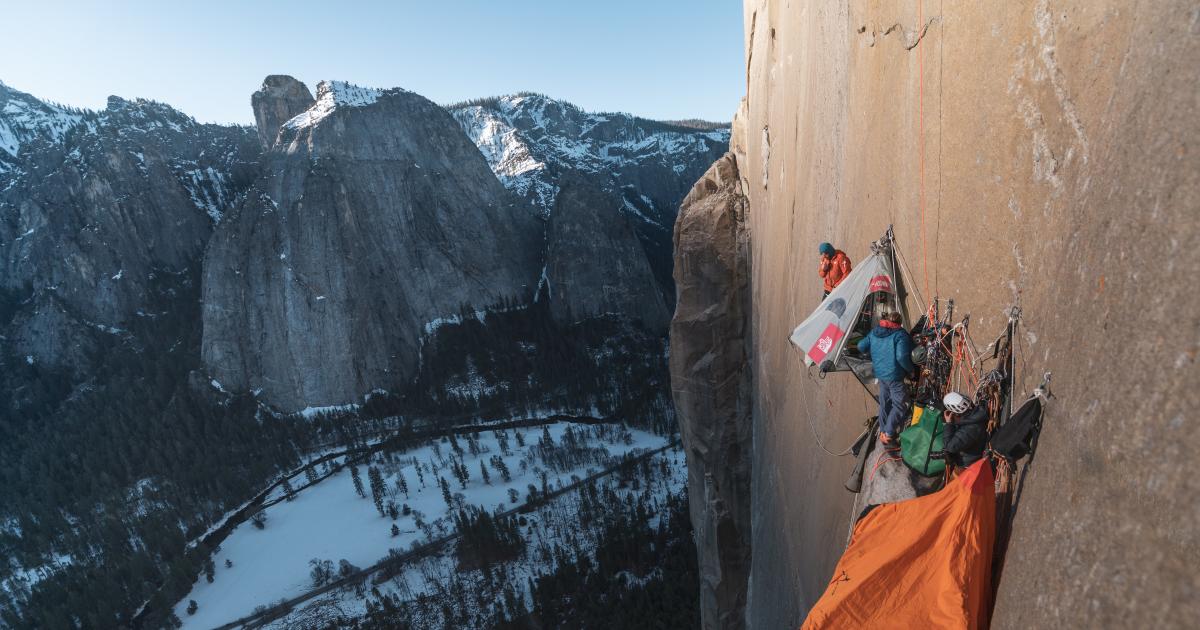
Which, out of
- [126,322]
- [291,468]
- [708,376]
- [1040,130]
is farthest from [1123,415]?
[126,322]

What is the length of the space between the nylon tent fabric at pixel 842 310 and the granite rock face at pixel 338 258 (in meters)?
74.3

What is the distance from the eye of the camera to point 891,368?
493 cm

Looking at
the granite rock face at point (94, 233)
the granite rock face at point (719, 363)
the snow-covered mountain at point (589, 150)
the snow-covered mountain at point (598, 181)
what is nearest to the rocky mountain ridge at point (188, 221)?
the granite rock face at point (94, 233)

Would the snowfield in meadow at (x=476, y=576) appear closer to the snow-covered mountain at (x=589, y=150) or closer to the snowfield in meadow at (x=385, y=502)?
the snowfield in meadow at (x=385, y=502)

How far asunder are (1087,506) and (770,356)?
358 inches

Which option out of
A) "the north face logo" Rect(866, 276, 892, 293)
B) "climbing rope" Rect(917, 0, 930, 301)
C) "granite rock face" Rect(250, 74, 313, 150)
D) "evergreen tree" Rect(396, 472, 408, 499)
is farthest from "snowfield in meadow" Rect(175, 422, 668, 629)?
"granite rock face" Rect(250, 74, 313, 150)

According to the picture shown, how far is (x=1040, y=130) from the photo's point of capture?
3.33 meters

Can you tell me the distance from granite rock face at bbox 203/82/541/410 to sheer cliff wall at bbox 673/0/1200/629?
7507 centimetres

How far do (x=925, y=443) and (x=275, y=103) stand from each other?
104 m

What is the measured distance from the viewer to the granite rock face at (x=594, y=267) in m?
84.9

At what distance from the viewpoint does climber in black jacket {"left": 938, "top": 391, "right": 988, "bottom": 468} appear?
375cm

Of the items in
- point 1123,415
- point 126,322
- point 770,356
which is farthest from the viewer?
point 126,322

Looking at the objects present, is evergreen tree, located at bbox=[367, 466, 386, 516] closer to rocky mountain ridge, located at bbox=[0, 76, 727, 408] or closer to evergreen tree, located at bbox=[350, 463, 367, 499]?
evergreen tree, located at bbox=[350, 463, 367, 499]

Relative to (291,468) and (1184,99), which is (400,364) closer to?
(291,468)
